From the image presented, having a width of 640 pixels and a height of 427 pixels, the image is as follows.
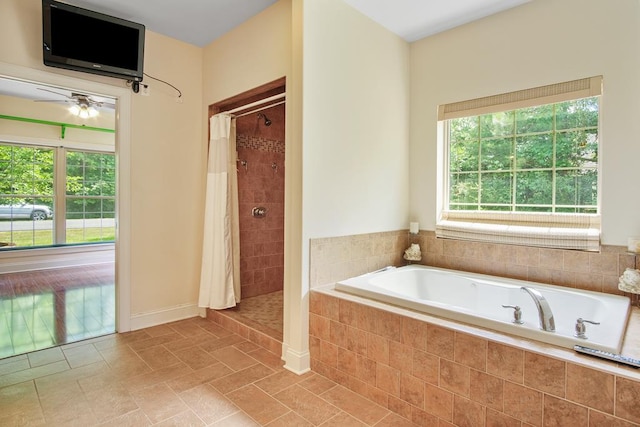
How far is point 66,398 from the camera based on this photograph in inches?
79.0

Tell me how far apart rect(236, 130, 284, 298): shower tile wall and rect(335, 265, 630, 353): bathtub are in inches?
66.0

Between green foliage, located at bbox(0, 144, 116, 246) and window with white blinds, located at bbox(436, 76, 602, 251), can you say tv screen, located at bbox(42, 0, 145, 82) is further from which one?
green foliage, located at bbox(0, 144, 116, 246)

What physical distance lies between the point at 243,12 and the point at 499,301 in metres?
3.01

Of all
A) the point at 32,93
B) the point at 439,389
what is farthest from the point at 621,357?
the point at 32,93

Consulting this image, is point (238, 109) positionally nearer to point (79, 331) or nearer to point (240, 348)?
point (240, 348)

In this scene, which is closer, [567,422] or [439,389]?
[567,422]

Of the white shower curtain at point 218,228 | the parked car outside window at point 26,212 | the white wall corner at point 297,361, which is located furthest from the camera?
the parked car outside window at point 26,212

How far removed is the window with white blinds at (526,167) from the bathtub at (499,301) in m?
0.39

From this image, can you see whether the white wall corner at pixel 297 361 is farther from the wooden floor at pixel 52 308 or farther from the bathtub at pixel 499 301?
the wooden floor at pixel 52 308

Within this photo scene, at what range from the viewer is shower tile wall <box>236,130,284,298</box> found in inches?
149

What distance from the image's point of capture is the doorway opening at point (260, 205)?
3711mm

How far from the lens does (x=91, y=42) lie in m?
2.60

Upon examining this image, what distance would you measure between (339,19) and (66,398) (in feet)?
10.1

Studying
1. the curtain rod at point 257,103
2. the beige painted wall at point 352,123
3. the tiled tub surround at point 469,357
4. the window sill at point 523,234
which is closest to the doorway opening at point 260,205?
the curtain rod at point 257,103
